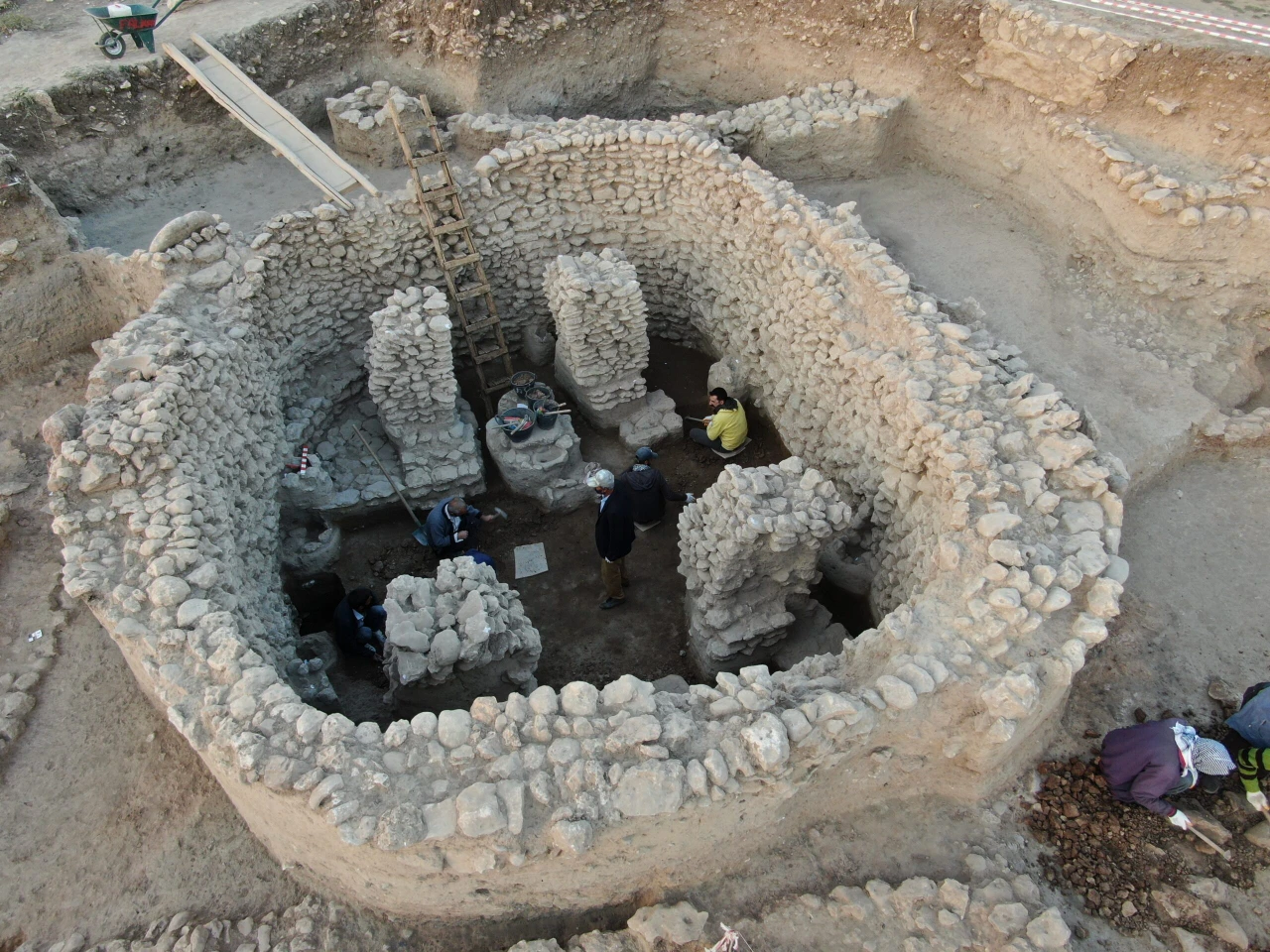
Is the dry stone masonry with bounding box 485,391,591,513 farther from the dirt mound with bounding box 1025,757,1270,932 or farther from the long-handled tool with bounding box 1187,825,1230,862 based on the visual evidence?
the long-handled tool with bounding box 1187,825,1230,862

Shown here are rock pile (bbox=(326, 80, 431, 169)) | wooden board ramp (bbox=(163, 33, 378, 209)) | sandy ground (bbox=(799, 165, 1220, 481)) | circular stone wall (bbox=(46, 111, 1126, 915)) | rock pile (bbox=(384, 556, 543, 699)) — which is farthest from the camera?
rock pile (bbox=(326, 80, 431, 169))

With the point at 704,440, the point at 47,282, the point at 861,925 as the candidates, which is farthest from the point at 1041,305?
the point at 47,282

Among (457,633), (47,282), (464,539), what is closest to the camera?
(457,633)

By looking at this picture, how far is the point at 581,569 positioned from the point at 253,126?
563 cm

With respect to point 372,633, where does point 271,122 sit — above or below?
above

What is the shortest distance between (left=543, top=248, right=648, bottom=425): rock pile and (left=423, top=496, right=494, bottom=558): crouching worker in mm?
1900

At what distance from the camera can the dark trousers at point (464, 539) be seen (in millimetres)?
7148

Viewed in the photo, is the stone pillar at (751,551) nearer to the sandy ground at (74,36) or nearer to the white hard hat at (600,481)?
the white hard hat at (600,481)

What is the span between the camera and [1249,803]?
477 centimetres

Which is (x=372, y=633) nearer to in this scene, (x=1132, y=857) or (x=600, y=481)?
(x=600, y=481)

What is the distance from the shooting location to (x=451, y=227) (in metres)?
7.99

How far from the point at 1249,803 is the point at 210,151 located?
1107 cm

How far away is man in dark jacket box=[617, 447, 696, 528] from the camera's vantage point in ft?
22.9

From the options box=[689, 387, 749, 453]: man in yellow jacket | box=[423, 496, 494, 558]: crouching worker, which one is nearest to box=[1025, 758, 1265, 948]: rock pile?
box=[689, 387, 749, 453]: man in yellow jacket
